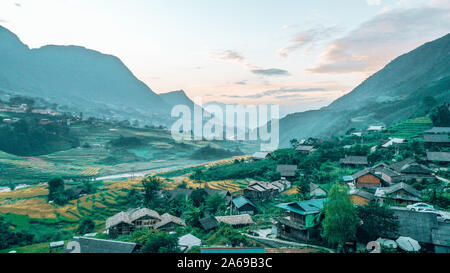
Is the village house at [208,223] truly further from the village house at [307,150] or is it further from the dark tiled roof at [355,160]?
the village house at [307,150]

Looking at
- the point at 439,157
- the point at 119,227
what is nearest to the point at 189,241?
the point at 119,227

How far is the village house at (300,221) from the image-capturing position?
15.6 metres

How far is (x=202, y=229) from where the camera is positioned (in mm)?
19094

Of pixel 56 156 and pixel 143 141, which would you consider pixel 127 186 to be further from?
pixel 143 141

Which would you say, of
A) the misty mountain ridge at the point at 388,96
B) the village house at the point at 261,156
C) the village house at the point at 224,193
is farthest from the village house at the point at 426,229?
the misty mountain ridge at the point at 388,96

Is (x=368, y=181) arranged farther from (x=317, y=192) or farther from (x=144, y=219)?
(x=144, y=219)

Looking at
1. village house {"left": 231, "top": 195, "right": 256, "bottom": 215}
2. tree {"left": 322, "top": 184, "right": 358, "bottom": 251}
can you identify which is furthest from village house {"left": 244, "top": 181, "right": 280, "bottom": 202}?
tree {"left": 322, "top": 184, "right": 358, "bottom": 251}

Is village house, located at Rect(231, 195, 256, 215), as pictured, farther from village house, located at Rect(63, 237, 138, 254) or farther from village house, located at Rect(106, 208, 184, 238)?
village house, located at Rect(63, 237, 138, 254)

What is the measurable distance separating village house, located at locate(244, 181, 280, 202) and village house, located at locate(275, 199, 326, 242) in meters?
10.9

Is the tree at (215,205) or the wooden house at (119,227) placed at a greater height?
the tree at (215,205)

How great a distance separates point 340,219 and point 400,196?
28.9 ft

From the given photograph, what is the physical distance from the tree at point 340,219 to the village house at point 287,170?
67.7ft

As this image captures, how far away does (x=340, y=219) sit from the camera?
12.8m

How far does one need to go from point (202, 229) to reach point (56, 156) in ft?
186
